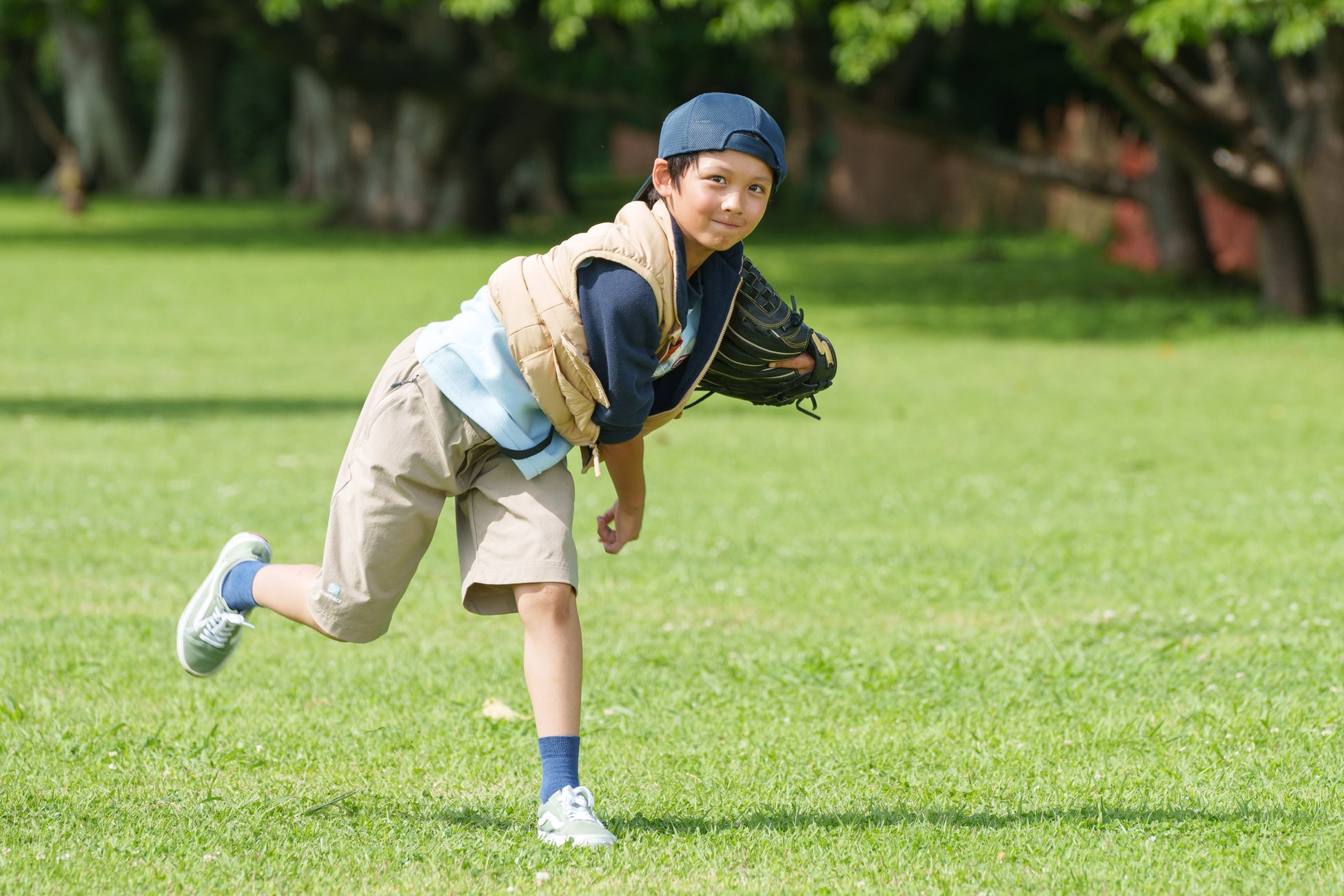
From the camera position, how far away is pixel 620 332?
140 inches

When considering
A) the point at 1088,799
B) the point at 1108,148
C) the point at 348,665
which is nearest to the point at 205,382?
the point at 348,665

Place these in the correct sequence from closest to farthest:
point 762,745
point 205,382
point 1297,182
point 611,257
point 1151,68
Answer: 1. point 611,257
2. point 762,745
3. point 205,382
4. point 1151,68
5. point 1297,182

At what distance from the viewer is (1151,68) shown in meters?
16.6

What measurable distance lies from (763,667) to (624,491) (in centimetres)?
159

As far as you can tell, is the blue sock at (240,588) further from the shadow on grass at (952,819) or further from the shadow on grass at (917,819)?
the shadow on grass at (952,819)

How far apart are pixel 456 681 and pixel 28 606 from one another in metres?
1.78

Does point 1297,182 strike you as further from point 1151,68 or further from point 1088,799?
point 1088,799

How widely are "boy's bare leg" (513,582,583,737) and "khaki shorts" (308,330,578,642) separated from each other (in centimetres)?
4

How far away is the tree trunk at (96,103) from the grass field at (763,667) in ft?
119

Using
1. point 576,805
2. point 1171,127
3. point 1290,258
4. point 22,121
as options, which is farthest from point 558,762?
point 22,121

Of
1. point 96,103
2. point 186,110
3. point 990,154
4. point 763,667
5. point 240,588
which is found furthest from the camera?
point 96,103

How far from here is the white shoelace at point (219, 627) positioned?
4.28 meters

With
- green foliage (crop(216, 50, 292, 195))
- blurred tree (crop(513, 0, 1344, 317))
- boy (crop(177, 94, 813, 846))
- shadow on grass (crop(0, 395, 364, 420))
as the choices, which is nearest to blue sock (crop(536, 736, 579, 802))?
boy (crop(177, 94, 813, 846))

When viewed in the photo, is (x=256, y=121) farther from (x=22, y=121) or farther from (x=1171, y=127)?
(x=1171, y=127)
